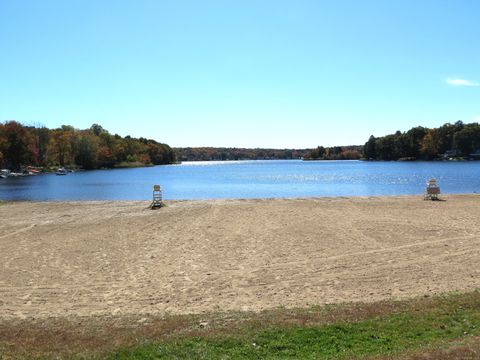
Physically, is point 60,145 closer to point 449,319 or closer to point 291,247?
point 291,247

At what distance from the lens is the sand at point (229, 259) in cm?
1112

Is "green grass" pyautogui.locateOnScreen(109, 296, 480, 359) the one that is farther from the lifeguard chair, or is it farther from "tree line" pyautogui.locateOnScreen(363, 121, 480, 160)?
"tree line" pyautogui.locateOnScreen(363, 121, 480, 160)

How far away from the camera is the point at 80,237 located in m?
20.7

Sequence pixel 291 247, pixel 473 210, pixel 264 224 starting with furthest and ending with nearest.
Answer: pixel 473 210, pixel 264 224, pixel 291 247

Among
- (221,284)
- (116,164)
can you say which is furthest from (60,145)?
(221,284)

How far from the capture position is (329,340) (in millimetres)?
7461

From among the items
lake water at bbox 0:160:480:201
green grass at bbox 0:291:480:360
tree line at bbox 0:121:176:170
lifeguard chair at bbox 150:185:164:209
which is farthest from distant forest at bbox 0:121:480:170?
green grass at bbox 0:291:480:360

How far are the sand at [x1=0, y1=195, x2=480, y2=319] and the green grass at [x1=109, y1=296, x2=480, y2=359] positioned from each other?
231 centimetres

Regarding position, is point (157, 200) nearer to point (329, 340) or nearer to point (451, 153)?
point (329, 340)

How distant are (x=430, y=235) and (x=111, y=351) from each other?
48.6 feet

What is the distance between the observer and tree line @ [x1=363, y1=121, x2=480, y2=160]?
170 metres

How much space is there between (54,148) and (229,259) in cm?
13871

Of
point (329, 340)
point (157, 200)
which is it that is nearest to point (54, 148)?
point (157, 200)

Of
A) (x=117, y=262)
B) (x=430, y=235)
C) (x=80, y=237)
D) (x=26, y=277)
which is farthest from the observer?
(x=80, y=237)
